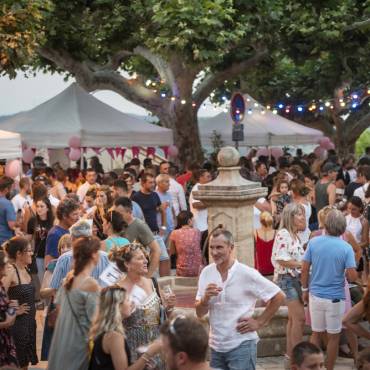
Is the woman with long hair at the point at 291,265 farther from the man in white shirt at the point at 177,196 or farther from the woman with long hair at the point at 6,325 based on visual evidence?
the man in white shirt at the point at 177,196

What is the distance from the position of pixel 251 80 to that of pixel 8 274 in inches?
1139

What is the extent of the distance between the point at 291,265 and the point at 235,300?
2.62 m

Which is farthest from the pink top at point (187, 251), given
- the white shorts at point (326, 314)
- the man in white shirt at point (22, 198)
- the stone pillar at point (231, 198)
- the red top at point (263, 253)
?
the white shorts at point (326, 314)

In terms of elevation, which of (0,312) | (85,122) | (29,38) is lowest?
(0,312)

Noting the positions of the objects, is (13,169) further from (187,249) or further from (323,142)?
(323,142)

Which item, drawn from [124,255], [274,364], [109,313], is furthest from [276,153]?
[109,313]

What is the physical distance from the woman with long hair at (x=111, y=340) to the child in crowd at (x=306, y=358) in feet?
2.93

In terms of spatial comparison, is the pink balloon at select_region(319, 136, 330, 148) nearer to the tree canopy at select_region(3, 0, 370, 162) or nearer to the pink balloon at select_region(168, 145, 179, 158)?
the tree canopy at select_region(3, 0, 370, 162)

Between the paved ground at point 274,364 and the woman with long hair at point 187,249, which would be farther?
the woman with long hair at point 187,249

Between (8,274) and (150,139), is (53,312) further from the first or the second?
(150,139)

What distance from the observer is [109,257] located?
24.6 feet

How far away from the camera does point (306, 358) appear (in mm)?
5492

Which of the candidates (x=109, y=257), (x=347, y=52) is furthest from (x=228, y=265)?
(x=347, y=52)

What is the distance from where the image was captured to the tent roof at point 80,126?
20.1 meters
